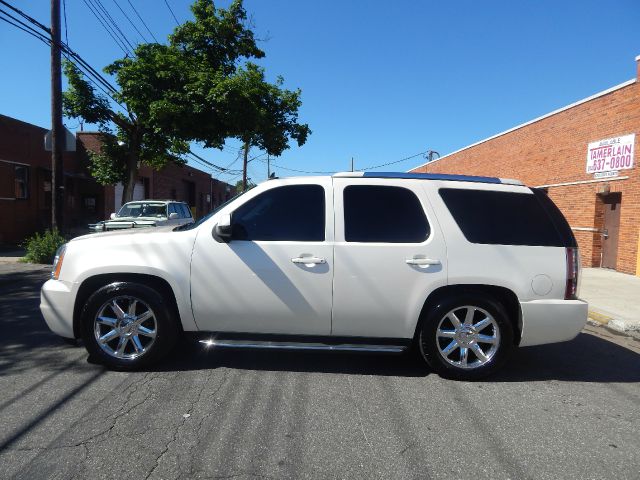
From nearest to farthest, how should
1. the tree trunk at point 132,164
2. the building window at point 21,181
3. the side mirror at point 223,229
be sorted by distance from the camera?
the side mirror at point 223,229
the building window at point 21,181
the tree trunk at point 132,164

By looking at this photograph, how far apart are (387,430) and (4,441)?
250 cm

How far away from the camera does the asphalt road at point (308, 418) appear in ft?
9.38

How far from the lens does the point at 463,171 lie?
2448cm

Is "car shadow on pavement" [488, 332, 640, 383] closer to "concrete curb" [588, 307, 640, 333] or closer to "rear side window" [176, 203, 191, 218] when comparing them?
"concrete curb" [588, 307, 640, 333]

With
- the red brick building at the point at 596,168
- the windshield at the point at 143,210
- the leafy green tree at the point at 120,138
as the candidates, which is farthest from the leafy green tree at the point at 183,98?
the red brick building at the point at 596,168

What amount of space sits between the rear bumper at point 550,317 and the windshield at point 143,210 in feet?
39.4

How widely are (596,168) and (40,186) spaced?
1874cm

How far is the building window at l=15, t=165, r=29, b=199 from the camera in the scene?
1653 centimetres

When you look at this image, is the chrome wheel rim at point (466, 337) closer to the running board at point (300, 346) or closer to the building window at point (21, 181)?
the running board at point (300, 346)

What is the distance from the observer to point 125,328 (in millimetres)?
4309

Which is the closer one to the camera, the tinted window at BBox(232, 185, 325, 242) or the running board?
the running board

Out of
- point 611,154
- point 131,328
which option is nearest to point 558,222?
point 131,328

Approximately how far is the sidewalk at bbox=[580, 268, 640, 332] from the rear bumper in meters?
3.28

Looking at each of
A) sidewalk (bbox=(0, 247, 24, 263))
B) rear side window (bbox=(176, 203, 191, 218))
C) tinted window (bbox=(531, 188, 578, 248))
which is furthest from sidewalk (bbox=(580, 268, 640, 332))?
sidewalk (bbox=(0, 247, 24, 263))
